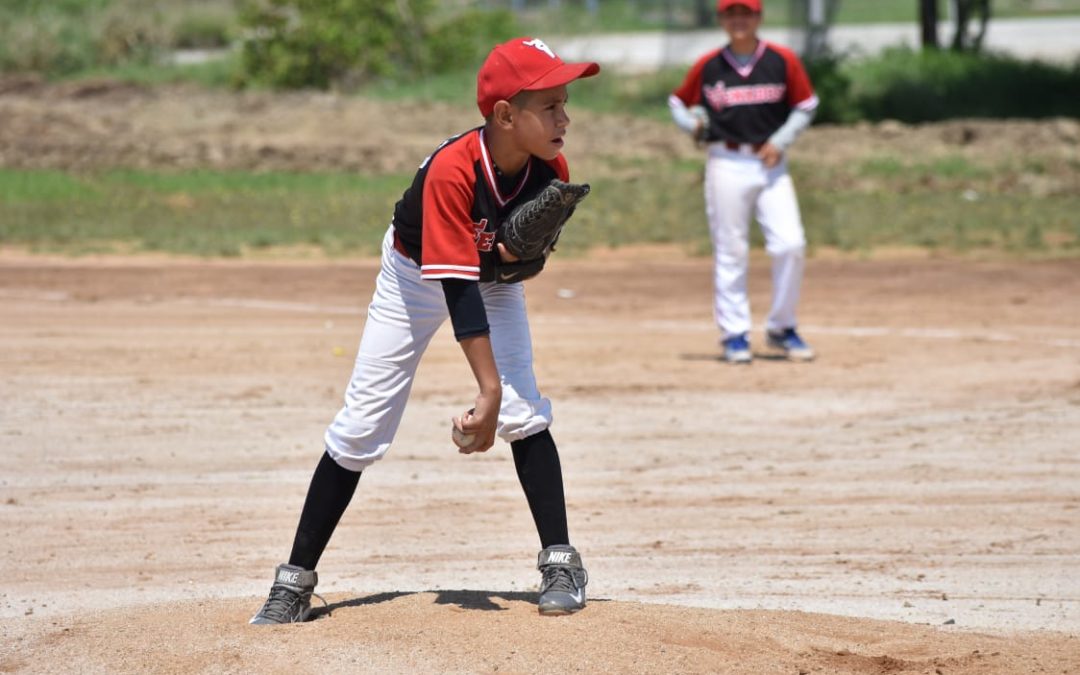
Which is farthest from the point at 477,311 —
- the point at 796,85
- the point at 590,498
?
the point at 796,85

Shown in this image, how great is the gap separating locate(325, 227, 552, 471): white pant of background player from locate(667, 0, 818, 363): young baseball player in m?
5.69

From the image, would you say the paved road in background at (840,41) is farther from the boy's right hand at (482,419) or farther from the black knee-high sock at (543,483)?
the boy's right hand at (482,419)

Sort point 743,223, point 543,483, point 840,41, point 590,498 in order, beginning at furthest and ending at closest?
point 840,41 < point 743,223 < point 590,498 < point 543,483

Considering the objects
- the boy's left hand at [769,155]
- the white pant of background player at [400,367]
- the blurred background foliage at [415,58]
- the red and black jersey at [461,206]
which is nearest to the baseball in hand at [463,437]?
the white pant of background player at [400,367]

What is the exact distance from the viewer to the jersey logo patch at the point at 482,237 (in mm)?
5125

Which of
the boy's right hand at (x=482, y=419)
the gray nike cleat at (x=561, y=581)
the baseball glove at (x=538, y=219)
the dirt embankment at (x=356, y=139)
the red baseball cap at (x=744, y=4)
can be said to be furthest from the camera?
the dirt embankment at (x=356, y=139)

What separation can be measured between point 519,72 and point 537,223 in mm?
473

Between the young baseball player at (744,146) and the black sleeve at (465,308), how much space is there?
6.03 m

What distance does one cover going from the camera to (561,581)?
5.23 meters

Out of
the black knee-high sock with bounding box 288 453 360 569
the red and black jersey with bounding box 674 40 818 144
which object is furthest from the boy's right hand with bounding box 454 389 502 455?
the red and black jersey with bounding box 674 40 818 144

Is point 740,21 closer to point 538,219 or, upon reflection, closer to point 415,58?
point 538,219

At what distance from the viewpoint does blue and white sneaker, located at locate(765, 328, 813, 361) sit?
36.4ft

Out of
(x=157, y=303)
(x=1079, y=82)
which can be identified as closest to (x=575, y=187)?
(x=157, y=303)

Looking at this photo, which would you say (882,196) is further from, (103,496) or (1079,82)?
(103,496)
